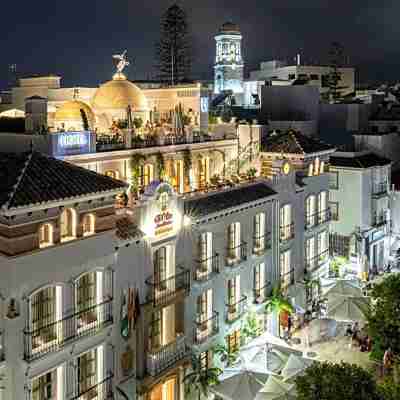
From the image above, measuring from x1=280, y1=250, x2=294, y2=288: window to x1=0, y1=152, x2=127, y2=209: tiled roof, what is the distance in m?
16.5

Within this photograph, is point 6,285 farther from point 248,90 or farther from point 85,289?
point 248,90

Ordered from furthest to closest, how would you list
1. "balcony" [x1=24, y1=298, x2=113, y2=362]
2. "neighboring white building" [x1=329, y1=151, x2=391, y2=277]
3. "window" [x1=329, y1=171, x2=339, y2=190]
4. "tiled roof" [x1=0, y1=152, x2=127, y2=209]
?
1. "window" [x1=329, y1=171, x2=339, y2=190]
2. "neighboring white building" [x1=329, y1=151, x2=391, y2=277]
3. "balcony" [x1=24, y1=298, x2=113, y2=362]
4. "tiled roof" [x1=0, y1=152, x2=127, y2=209]

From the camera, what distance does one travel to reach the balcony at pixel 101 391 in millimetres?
22094

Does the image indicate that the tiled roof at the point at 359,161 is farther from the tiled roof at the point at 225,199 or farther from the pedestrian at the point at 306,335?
the tiled roof at the point at 225,199

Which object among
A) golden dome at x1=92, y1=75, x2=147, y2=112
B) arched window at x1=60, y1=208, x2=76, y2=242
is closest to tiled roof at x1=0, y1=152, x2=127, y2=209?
arched window at x1=60, y1=208, x2=76, y2=242

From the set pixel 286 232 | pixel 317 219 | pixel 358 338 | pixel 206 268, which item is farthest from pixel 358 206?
pixel 206 268

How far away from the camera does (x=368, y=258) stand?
47.6 m

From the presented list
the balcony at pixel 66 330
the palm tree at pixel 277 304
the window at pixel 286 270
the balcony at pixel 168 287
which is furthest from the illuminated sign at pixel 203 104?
the balcony at pixel 66 330

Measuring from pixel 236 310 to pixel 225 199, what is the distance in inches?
219

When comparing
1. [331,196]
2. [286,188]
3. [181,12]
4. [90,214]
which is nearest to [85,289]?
[90,214]

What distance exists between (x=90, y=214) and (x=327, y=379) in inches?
389

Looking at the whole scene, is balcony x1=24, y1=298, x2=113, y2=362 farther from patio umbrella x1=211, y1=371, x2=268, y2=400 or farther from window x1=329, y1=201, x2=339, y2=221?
window x1=329, y1=201, x2=339, y2=221

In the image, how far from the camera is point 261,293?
1336 inches

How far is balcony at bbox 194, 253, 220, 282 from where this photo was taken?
2859 cm
